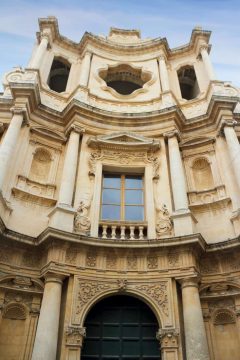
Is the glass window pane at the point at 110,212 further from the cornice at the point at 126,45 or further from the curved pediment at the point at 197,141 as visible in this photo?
the cornice at the point at 126,45

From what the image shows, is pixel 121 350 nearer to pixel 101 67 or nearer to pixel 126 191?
pixel 126 191

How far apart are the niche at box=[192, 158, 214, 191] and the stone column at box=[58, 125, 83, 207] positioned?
4.49 meters

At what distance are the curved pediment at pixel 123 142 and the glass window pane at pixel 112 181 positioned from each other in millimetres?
1125

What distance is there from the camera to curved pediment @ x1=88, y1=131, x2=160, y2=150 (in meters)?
12.8

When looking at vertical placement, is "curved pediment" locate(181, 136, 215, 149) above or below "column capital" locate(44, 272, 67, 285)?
above

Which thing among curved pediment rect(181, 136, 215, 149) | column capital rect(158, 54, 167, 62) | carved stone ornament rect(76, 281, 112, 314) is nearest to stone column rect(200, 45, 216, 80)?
column capital rect(158, 54, 167, 62)

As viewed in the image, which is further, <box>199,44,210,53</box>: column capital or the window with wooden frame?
<box>199,44,210,53</box>: column capital

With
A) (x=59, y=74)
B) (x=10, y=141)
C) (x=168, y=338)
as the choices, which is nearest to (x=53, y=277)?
(x=168, y=338)

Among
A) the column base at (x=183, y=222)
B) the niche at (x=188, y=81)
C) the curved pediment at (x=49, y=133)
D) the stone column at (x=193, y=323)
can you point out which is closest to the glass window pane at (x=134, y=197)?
the column base at (x=183, y=222)

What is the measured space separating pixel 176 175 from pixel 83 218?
11.4ft

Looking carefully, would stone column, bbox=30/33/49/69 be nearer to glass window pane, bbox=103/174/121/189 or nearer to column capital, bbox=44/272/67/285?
glass window pane, bbox=103/174/121/189

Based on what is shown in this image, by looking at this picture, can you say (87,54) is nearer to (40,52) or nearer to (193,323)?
(40,52)

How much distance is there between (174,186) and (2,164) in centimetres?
548

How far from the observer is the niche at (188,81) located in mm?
18219
